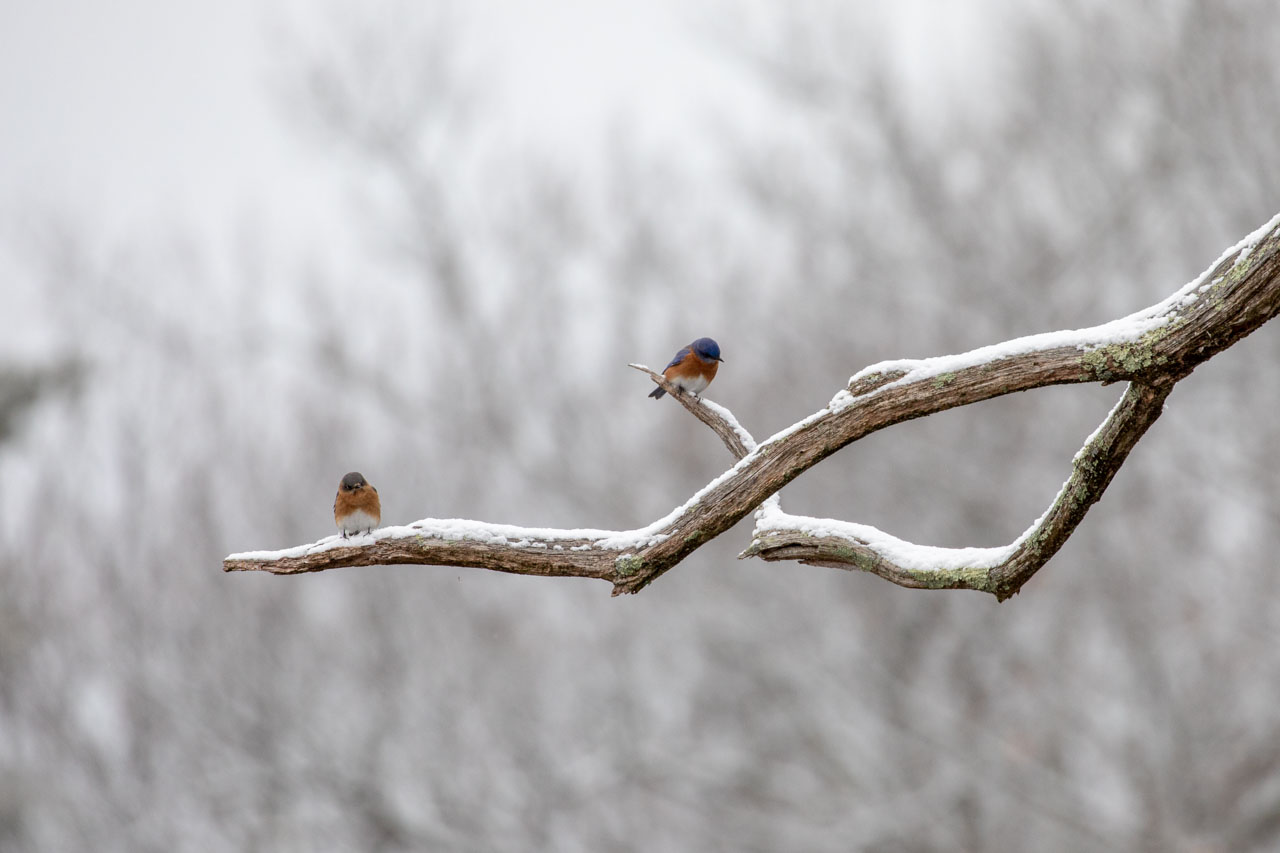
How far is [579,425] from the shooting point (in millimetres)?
21859

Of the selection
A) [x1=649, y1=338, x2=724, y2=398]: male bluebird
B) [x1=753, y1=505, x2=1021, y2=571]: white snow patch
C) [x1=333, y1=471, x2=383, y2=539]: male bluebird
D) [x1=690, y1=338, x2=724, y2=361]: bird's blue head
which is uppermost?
[x1=690, y1=338, x2=724, y2=361]: bird's blue head

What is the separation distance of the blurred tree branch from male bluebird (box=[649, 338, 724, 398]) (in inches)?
94.6

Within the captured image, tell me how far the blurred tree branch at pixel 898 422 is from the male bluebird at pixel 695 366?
240 cm

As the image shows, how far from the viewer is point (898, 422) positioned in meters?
3.22

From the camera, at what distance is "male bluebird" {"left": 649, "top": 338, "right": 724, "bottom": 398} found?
6387 millimetres

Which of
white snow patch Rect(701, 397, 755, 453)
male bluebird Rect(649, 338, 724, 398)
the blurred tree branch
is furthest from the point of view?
male bluebird Rect(649, 338, 724, 398)

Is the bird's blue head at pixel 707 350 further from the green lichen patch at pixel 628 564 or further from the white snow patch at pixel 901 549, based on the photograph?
the green lichen patch at pixel 628 564

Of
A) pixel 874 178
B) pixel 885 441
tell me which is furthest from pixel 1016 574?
pixel 874 178

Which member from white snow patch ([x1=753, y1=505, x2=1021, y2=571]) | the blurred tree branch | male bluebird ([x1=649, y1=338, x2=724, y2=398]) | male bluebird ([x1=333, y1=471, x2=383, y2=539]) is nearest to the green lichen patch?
the blurred tree branch

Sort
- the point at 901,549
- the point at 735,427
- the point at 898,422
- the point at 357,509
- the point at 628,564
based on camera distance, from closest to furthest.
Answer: the point at 898,422 → the point at 628,564 → the point at 901,549 → the point at 735,427 → the point at 357,509

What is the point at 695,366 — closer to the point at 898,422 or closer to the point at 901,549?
the point at 901,549

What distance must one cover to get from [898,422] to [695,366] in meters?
3.23

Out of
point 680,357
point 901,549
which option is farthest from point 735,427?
point 680,357

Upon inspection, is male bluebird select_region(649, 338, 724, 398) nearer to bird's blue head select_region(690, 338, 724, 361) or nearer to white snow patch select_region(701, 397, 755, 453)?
bird's blue head select_region(690, 338, 724, 361)
